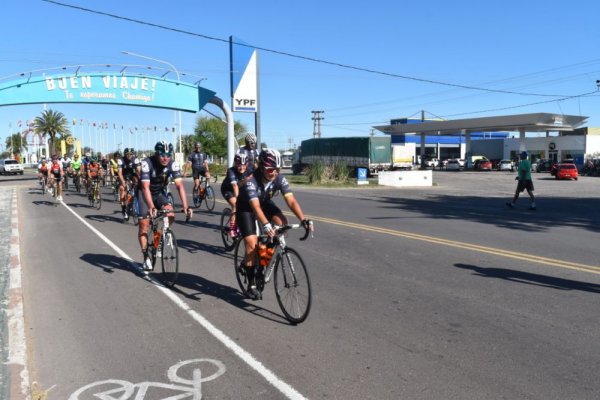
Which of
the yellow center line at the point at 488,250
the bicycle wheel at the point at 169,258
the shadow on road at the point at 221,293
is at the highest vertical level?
the bicycle wheel at the point at 169,258

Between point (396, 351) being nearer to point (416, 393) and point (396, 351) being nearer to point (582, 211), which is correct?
point (416, 393)

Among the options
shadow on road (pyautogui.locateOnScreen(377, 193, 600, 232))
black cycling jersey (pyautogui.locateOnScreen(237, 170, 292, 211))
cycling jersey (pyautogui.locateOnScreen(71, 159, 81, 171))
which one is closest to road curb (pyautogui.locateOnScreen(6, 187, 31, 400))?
black cycling jersey (pyautogui.locateOnScreen(237, 170, 292, 211))

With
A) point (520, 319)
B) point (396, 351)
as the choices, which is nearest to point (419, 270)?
point (520, 319)

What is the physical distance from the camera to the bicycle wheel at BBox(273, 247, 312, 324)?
537cm

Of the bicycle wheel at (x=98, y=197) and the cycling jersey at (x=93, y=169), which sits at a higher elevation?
the cycling jersey at (x=93, y=169)

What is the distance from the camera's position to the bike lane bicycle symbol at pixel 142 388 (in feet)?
12.9

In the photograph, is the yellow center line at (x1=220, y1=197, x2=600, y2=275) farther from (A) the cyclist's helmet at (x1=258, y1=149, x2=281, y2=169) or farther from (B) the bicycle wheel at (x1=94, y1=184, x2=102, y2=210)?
(B) the bicycle wheel at (x1=94, y1=184, x2=102, y2=210)

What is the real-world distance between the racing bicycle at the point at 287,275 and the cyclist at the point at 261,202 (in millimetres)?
103

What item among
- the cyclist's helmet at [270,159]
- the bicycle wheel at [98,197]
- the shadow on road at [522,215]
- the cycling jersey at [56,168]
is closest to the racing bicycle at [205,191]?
the bicycle wheel at [98,197]

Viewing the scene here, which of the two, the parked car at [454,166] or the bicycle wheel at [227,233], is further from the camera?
the parked car at [454,166]

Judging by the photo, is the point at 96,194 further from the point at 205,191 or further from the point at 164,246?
the point at 164,246

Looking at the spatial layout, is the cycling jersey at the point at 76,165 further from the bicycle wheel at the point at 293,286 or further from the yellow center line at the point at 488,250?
the bicycle wheel at the point at 293,286

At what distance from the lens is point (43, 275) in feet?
26.3

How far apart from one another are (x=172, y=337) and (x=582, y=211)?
1726cm
